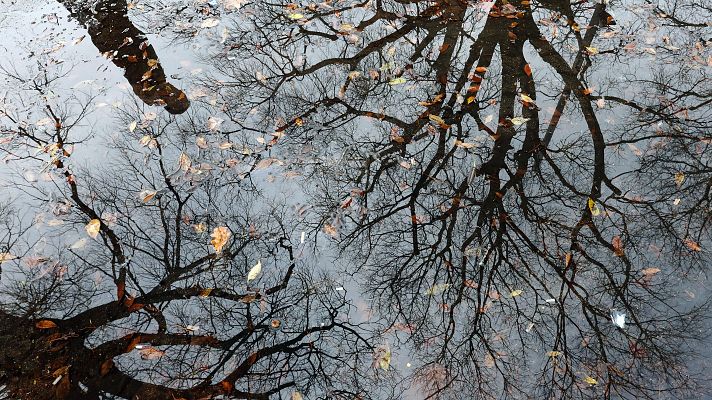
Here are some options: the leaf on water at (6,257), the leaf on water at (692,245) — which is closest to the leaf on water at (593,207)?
the leaf on water at (692,245)

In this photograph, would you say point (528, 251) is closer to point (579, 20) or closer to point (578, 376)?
point (578, 376)

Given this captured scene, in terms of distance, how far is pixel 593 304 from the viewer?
250 centimetres

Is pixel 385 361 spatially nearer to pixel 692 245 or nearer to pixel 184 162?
pixel 692 245

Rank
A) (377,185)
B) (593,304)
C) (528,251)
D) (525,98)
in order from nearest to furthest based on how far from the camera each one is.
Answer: (593,304) → (528,251) → (377,185) → (525,98)

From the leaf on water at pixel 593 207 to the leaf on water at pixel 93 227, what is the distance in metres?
3.05

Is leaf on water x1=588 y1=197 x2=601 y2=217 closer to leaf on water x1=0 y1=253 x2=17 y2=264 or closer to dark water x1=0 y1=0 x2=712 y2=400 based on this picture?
dark water x1=0 y1=0 x2=712 y2=400

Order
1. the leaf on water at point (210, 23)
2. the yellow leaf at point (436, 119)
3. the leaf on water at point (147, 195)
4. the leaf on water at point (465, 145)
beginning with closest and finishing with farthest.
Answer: the leaf on water at point (147, 195), the leaf on water at point (465, 145), the yellow leaf at point (436, 119), the leaf on water at point (210, 23)

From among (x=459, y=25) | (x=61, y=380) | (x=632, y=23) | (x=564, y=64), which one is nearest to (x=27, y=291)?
(x=61, y=380)

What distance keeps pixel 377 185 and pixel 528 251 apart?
1006mm

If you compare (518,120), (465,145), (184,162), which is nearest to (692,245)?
(518,120)

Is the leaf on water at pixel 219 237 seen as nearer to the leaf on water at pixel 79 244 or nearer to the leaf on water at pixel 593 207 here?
the leaf on water at pixel 79 244

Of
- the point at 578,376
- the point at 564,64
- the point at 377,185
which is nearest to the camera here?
the point at 578,376

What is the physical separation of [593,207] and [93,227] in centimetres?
310

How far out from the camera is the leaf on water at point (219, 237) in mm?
2846
